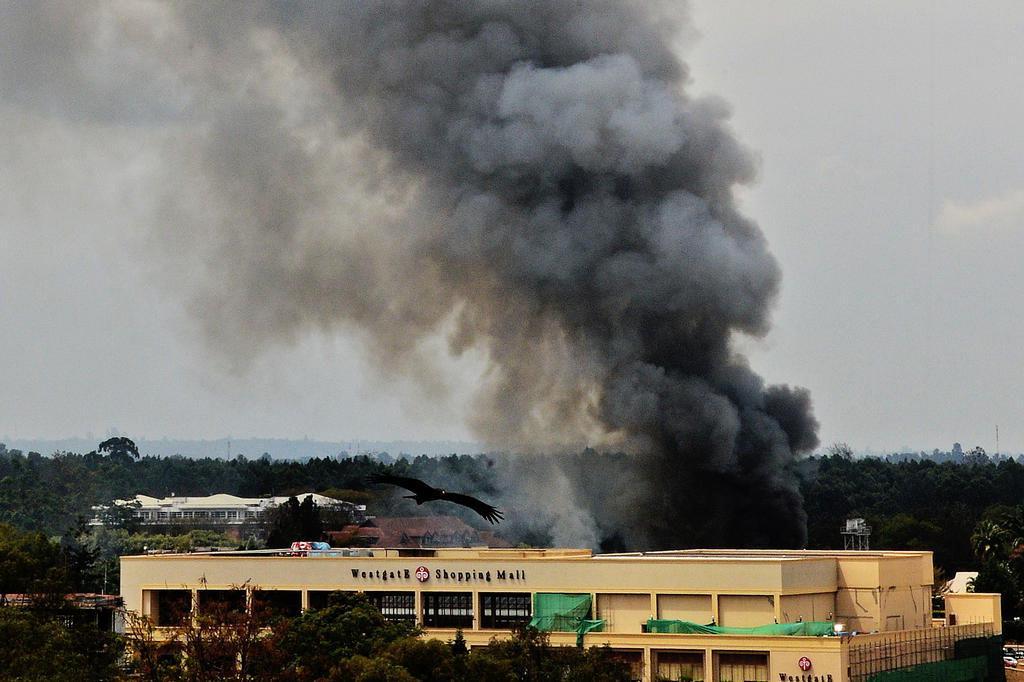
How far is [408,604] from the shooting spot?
61.8 m

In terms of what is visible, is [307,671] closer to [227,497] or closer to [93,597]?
[93,597]

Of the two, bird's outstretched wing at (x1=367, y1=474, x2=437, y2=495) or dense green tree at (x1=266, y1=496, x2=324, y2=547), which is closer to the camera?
bird's outstretched wing at (x1=367, y1=474, x2=437, y2=495)

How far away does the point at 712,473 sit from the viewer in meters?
82.6

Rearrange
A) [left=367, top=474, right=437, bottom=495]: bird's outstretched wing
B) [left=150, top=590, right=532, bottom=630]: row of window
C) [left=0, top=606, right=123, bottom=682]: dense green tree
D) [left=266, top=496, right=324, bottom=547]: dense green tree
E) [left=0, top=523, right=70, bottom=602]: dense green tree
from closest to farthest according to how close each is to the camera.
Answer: [left=367, top=474, right=437, bottom=495]: bird's outstretched wing → [left=0, top=606, right=123, bottom=682]: dense green tree → [left=150, top=590, right=532, bottom=630]: row of window → [left=0, top=523, right=70, bottom=602]: dense green tree → [left=266, top=496, right=324, bottom=547]: dense green tree

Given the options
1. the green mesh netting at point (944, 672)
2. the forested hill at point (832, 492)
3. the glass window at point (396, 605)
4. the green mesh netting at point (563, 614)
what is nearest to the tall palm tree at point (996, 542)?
the forested hill at point (832, 492)

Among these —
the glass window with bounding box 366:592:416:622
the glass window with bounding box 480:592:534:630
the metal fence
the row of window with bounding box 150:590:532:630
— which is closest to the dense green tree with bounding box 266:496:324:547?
the row of window with bounding box 150:590:532:630

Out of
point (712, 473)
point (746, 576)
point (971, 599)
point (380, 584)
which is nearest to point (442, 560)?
point (380, 584)

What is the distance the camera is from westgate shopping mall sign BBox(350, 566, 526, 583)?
6019 cm

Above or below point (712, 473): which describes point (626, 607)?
below

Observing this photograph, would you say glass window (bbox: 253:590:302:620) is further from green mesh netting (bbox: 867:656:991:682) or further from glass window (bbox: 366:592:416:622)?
green mesh netting (bbox: 867:656:991:682)

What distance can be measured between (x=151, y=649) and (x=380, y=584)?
630 inches

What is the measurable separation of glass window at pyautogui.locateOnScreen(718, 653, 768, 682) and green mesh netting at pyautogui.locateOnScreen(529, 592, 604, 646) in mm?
4888

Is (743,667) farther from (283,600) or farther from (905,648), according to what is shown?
(283,600)

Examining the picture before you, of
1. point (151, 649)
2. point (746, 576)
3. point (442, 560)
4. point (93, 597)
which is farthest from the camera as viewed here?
point (93, 597)
